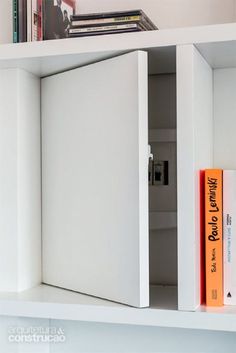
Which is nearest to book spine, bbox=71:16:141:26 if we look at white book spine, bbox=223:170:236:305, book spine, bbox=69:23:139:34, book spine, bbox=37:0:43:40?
book spine, bbox=69:23:139:34

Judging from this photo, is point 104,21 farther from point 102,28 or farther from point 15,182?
point 15,182

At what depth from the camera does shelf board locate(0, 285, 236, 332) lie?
954 mm

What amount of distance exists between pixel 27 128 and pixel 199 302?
1.57ft

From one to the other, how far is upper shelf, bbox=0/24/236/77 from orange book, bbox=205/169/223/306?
22 centimetres

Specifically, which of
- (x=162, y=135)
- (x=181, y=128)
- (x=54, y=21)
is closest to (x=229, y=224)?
(x=181, y=128)

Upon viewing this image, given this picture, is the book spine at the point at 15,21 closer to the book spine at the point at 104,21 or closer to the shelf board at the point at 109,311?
the book spine at the point at 104,21

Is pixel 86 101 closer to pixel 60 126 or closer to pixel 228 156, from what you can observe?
pixel 60 126

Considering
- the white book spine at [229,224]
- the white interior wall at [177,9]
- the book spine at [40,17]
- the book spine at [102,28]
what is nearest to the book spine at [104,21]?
the book spine at [102,28]

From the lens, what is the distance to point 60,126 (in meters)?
1.15

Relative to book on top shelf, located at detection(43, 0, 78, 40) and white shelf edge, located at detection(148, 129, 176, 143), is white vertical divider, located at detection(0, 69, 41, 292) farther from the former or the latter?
white shelf edge, located at detection(148, 129, 176, 143)

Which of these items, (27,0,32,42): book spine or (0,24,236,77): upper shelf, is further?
(27,0,32,42): book spine

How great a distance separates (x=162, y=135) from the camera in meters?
1.20

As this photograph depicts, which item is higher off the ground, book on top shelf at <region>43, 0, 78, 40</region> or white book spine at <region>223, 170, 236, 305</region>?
book on top shelf at <region>43, 0, 78, 40</region>

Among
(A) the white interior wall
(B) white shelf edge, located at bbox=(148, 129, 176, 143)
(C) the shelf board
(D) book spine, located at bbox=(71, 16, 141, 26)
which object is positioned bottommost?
(C) the shelf board
